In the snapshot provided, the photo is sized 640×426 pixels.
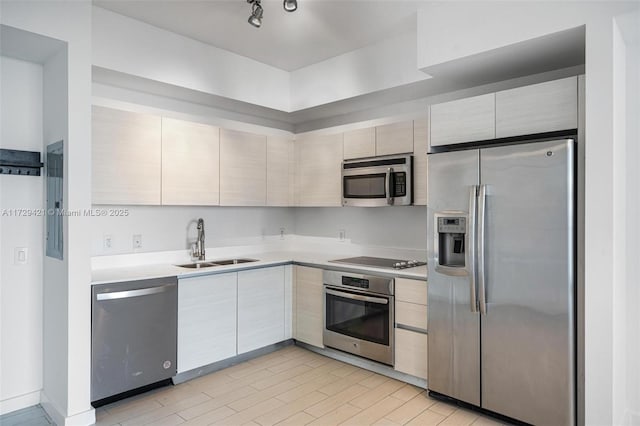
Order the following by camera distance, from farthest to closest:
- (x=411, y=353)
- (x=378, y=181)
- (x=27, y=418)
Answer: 1. (x=378, y=181)
2. (x=411, y=353)
3. (x=27, y=418)

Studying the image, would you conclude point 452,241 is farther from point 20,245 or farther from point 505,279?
point 20,245

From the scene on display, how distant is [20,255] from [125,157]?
0.98m

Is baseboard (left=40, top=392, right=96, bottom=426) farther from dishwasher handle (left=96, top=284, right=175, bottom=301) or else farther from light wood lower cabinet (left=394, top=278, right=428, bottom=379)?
light wood lower cabinet (left=394, top=278, right=428, bottom=379)

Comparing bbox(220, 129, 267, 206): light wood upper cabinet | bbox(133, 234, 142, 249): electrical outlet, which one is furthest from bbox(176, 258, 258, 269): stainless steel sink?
bbox(220, 129, 267, 206): light wood upper cabinet

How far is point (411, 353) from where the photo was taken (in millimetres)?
3160

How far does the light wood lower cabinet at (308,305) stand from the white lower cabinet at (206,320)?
27.7 inches

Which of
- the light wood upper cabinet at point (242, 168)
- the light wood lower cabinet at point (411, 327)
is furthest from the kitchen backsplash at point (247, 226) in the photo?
the light wood lower cabinet at point (411, 327)

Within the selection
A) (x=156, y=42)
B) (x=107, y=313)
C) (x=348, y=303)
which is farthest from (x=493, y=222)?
(x=156, y=42)

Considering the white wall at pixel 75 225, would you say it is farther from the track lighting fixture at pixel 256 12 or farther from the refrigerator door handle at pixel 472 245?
the refrigerator door handle at pixel 472 245

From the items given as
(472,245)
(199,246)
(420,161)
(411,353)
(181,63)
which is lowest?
(411,353)

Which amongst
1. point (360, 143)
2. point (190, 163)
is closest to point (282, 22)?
point (360, 143)

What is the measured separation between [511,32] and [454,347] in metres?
2.05

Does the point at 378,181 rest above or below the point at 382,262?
above

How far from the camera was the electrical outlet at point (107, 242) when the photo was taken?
340 centimetres
